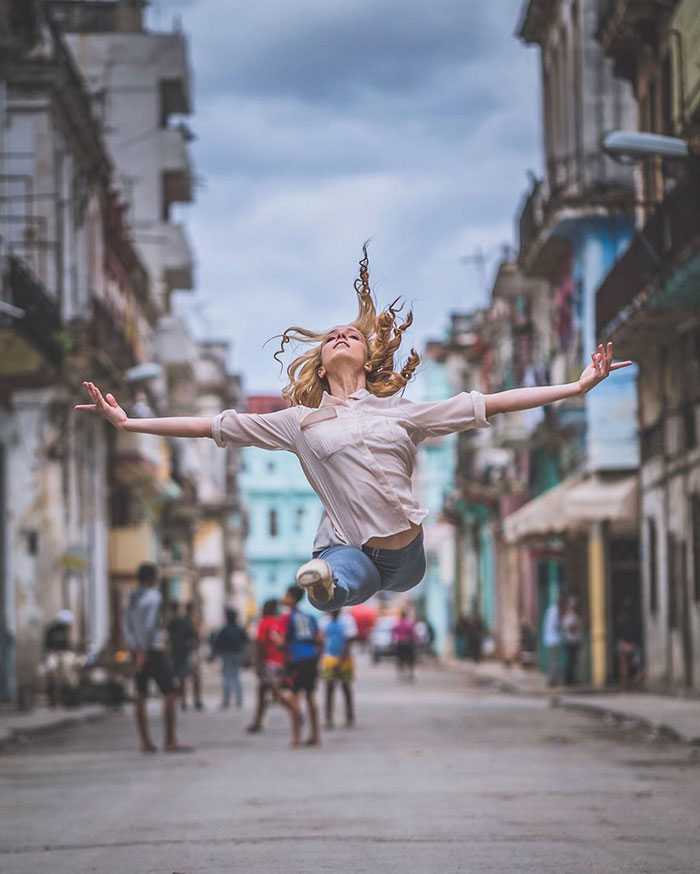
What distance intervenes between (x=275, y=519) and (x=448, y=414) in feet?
397

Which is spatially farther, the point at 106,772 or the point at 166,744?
the point at 166,744

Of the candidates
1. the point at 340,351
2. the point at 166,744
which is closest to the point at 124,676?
the point at 166,744

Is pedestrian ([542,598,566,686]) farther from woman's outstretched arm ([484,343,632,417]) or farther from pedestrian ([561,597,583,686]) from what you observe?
woman's outstretched arm ([484,343,632,417])

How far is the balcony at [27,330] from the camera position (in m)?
26.7

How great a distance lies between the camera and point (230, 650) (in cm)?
2933

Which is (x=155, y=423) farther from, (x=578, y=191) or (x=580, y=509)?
(x=578, y=191)

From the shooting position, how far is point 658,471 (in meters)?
30.8

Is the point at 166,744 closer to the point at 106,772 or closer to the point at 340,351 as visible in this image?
the point at 106,772

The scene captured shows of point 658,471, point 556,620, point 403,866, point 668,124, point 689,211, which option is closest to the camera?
Answer: point 403,866

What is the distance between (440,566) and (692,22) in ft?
185

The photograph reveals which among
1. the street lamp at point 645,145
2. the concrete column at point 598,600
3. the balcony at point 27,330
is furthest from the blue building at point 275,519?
the street lamp at point 645,145

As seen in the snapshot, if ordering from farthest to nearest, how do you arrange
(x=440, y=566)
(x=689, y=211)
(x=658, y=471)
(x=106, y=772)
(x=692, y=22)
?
(x=440, y=566) < (x=658, y=471) < (x=692, y=22) < (x=689, y=211) < (x=106, y=772)

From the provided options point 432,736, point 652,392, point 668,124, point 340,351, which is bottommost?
point 432,736

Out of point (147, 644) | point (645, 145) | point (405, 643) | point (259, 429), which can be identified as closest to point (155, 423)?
point (259, 429)
